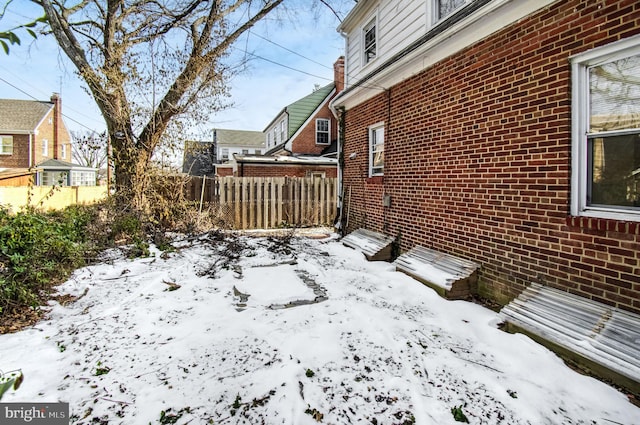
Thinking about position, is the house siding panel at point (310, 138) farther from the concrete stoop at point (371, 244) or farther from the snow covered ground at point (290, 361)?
the snow covered ground at point (290, 361)

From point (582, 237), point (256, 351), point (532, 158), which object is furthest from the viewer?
point (532, 158)

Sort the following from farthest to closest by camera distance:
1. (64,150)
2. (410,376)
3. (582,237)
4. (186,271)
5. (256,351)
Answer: (64,150) < (186,271) < (582,237) < (256,351) < (410,376)

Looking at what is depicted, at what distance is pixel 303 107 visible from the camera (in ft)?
71.8

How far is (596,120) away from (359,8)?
693 cm

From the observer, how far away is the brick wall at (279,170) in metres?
14.5

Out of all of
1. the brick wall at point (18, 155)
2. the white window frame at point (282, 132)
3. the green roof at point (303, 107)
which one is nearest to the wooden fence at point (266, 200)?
the green roof at point (303, 107)

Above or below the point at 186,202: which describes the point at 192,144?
above

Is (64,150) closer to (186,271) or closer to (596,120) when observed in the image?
(186,271)

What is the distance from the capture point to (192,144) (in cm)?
934

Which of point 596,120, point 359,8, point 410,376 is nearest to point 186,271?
point 410,376

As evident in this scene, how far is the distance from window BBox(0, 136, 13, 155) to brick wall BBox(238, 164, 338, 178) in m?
22.4

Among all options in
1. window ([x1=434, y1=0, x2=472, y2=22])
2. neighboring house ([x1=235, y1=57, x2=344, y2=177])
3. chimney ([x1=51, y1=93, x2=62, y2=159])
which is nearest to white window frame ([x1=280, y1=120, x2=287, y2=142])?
neighboring house ([x1=235, y1=57, x2=344, y2=177])

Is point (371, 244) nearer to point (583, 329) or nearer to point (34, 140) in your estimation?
point (583, 329)

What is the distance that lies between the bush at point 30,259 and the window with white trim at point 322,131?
17590 mm
